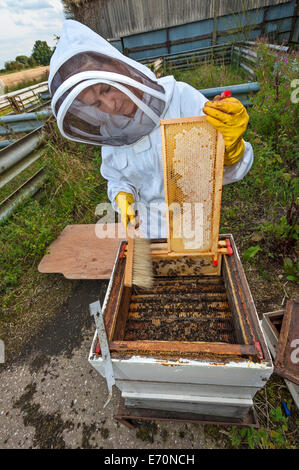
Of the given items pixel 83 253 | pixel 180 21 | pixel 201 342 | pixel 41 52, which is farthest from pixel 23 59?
pixel 201 342

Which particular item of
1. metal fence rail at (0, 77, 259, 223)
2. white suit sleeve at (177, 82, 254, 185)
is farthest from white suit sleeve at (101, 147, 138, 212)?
metal fence rail at (0, 77, 259, 223)

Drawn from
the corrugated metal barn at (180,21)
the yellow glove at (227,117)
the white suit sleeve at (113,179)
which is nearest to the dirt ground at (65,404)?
the white suit sleeve at (113,179)

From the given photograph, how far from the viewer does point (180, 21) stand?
745cm

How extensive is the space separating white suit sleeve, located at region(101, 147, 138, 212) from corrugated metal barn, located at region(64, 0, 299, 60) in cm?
752

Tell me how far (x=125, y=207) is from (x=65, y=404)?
71.3 inches

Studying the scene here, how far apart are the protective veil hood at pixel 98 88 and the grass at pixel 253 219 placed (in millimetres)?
1852

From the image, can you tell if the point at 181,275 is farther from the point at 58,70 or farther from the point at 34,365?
the point at 34,365

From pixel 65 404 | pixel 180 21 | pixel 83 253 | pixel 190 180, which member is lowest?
pixel 65 404

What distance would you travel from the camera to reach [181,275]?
184 centimetres

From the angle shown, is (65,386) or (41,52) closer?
(65,386)

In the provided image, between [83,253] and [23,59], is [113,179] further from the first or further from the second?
[23,59]

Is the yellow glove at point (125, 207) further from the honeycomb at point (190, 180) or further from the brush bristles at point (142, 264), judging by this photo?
the honeycomb at point (190, 180)

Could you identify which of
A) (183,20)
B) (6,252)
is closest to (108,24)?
(183,20)

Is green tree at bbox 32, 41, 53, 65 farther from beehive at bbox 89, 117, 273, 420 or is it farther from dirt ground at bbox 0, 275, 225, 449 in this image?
beehive at bbox 89, 117, 273, 420
